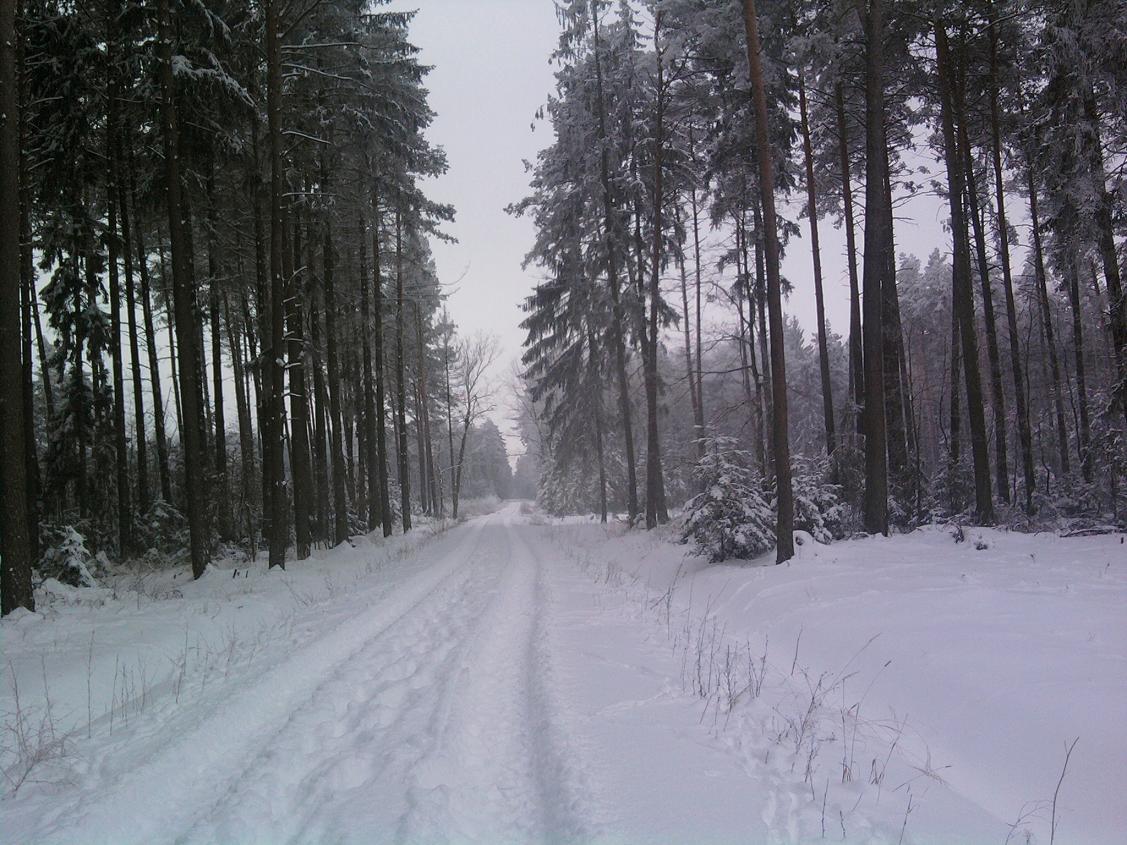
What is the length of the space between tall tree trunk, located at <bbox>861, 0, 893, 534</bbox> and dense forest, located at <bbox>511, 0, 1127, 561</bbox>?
4 centimetres

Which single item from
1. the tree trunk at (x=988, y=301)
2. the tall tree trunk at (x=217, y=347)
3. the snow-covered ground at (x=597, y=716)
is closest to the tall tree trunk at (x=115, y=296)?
the tall tree trunk at (x=217, y=347)

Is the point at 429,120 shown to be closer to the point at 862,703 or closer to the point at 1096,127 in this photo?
the point at 1096,127

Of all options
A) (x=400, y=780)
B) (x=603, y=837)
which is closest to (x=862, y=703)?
(x=603, y=837)

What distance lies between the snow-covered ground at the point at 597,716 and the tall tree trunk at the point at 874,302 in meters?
2.33

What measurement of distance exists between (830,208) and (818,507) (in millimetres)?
10275

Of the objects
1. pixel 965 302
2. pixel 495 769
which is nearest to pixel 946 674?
pixel 495 769

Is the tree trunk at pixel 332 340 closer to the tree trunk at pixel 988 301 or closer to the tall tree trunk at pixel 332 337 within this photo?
the tall tree trunk at pixel 332 337

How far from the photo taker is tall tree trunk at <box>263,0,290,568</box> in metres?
11.7

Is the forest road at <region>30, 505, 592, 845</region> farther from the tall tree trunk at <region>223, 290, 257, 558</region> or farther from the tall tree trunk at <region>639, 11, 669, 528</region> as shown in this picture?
the tall tree trunk at <region>223, 290, 257, 558</region>

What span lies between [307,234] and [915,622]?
641 inches

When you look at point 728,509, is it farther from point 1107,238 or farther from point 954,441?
point 954,441

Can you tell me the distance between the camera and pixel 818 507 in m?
11.5

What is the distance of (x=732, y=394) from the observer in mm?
45906

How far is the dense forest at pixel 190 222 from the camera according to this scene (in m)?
10.6
